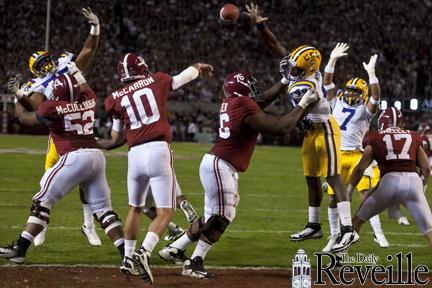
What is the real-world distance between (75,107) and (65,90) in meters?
0.19

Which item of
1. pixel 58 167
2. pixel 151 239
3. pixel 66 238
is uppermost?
pixel 58 167

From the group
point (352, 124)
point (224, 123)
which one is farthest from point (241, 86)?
point (352, 124)

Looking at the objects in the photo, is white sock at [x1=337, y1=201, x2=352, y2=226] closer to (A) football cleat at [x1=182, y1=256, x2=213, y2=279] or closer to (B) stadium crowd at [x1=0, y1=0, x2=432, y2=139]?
(A) football cleat at [x1=182, y1=256, x2=213, y2=279]

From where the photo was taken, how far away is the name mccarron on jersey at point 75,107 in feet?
27.1

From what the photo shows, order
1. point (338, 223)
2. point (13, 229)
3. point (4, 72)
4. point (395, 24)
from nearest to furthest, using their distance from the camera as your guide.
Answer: point (338, 223), point (13, 229), point (4, 72), point (395, 24)

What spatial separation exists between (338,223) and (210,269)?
200 cm

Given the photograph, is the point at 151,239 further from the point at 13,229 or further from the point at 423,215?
the point at 13,229

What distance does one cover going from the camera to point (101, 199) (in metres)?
8.45

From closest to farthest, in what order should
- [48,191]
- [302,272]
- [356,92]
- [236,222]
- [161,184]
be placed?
1. [302,272]
2. [161,184]
3. [48,191]
4. [356,92]
5. [236,222]

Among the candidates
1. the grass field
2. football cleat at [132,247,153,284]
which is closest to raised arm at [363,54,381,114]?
the grass field

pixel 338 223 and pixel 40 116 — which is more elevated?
pixel 40 116

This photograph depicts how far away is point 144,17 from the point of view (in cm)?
3744

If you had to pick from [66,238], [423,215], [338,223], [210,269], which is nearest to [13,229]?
[66,238]

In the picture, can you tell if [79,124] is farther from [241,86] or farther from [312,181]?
[312,181]
